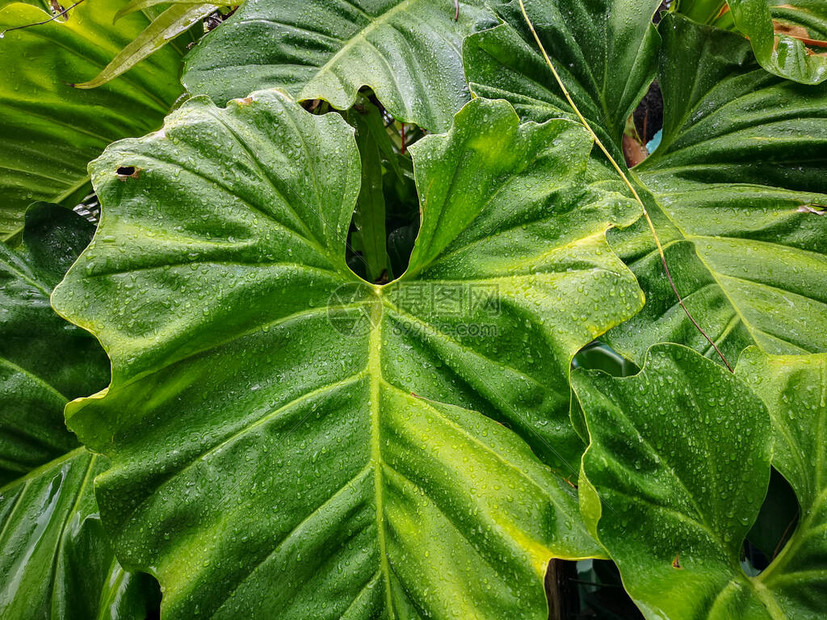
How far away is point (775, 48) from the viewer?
904mm

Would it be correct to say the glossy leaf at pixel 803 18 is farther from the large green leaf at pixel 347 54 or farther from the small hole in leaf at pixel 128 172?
the small hole in leaf at pixel 128 172

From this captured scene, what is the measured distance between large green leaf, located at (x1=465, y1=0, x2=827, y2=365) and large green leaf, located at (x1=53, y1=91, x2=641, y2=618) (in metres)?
0.19

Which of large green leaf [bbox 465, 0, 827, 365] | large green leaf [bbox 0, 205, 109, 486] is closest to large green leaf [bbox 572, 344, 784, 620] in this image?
large green leaf [bbox 465, 0, 827, 365]

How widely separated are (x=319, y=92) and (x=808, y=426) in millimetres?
781

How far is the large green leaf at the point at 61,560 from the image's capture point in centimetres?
68

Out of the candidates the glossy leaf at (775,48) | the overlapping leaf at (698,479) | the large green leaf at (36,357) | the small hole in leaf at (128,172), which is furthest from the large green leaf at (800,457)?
the large green leaf at (36,357)

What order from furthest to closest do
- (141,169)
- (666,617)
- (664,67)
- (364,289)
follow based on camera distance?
(664,67) < (364,289) < (141,169) < (666,617)

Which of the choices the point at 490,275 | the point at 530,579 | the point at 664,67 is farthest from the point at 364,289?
the point at 664,67

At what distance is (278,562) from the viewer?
20.0 inches

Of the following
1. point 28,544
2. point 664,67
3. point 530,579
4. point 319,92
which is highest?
point 319,92

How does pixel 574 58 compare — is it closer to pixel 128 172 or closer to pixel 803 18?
pixel 803 18

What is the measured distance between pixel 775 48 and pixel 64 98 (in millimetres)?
1311

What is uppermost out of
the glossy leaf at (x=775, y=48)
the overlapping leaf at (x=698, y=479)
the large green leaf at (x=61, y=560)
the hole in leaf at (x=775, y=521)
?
the glossy leaf at (x=775, y=48)

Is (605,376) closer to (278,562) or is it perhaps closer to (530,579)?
(530,579)
